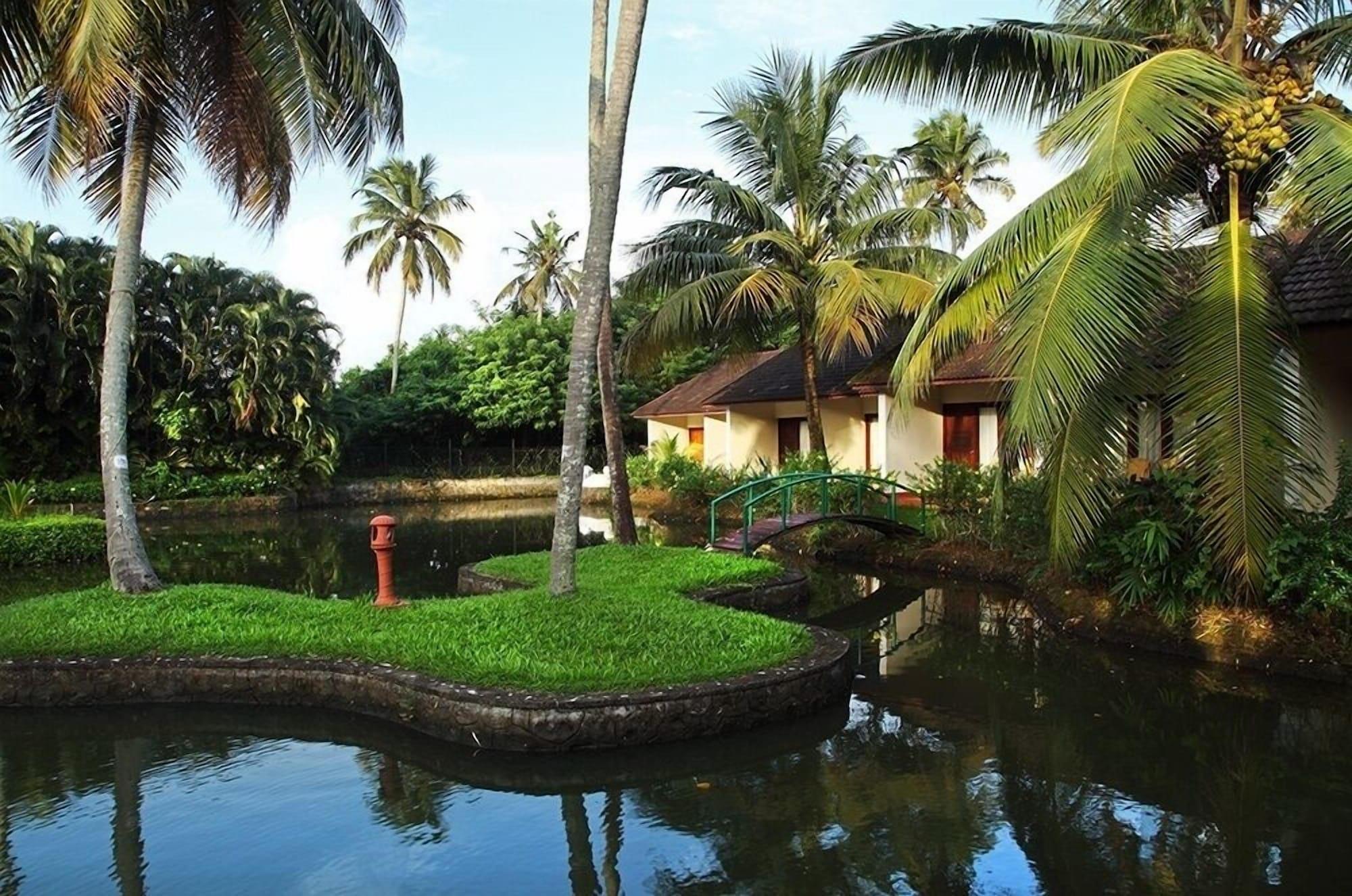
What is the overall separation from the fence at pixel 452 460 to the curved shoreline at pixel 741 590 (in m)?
22.7

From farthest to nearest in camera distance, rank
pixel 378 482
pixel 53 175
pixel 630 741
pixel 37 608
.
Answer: pixel 378 482
pixel 53 175
pixel 37 608
pixel 630 741

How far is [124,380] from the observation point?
1008 centimetres

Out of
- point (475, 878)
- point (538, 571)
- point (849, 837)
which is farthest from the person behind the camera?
point (538, 571)

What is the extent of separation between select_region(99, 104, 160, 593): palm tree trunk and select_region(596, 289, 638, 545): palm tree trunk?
526 centimetres

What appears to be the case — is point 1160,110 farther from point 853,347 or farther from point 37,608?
point 853,347

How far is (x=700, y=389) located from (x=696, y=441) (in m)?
1.83

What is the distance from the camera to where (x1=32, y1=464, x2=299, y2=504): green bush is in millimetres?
24984

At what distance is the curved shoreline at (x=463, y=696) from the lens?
6.71 meters

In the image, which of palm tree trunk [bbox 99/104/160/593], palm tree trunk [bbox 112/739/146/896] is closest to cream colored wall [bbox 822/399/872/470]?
palm tree trunk [bbox 99/104/160/593]

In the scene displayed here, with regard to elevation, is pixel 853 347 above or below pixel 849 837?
above

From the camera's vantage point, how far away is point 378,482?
32469 millimetres

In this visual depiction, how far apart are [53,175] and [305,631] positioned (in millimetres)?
6432

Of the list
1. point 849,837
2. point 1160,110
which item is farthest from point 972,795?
point 1160,110

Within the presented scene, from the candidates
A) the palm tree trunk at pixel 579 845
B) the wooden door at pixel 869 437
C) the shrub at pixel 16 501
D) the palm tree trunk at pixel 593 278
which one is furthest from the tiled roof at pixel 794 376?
A: the shrub at pixel 16 501
